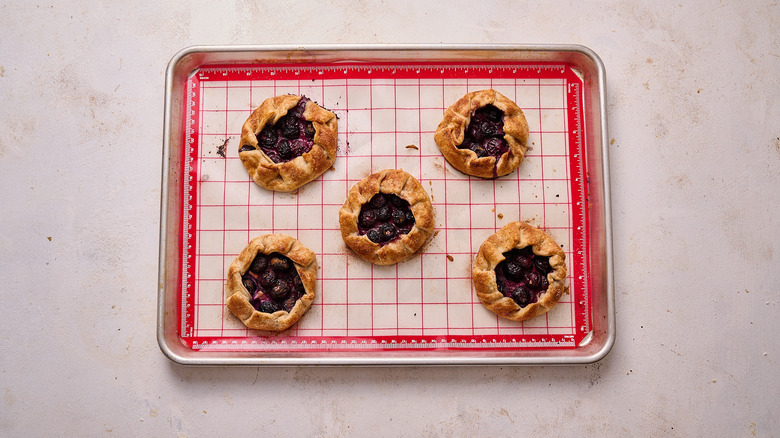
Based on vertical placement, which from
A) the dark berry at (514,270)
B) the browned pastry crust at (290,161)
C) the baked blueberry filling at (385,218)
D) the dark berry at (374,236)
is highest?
the browned pastry crust at (290,161)

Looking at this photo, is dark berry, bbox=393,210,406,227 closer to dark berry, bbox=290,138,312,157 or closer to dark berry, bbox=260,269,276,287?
dark berry, bbox=290,138,312,157

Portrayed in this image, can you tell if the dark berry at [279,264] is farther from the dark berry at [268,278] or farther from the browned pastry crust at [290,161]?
the browned pastry crust at [290,161]

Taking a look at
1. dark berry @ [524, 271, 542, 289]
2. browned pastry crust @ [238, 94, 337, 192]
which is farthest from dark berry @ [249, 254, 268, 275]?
dark berry @ [524, 271, 542, 289]

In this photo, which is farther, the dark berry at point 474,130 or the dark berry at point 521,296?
the dark berry at point 474,130

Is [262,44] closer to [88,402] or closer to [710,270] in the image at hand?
[88,402]

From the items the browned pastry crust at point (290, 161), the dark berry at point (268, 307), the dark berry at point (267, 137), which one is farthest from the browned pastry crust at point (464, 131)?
the dark berry at point (268, 307)

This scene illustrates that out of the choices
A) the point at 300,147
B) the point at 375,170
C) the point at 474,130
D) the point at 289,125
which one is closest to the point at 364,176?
the point at 375,170

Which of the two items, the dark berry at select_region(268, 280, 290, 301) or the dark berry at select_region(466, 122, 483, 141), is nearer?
the dark berry at select_region(268, 280, 290, 301)
